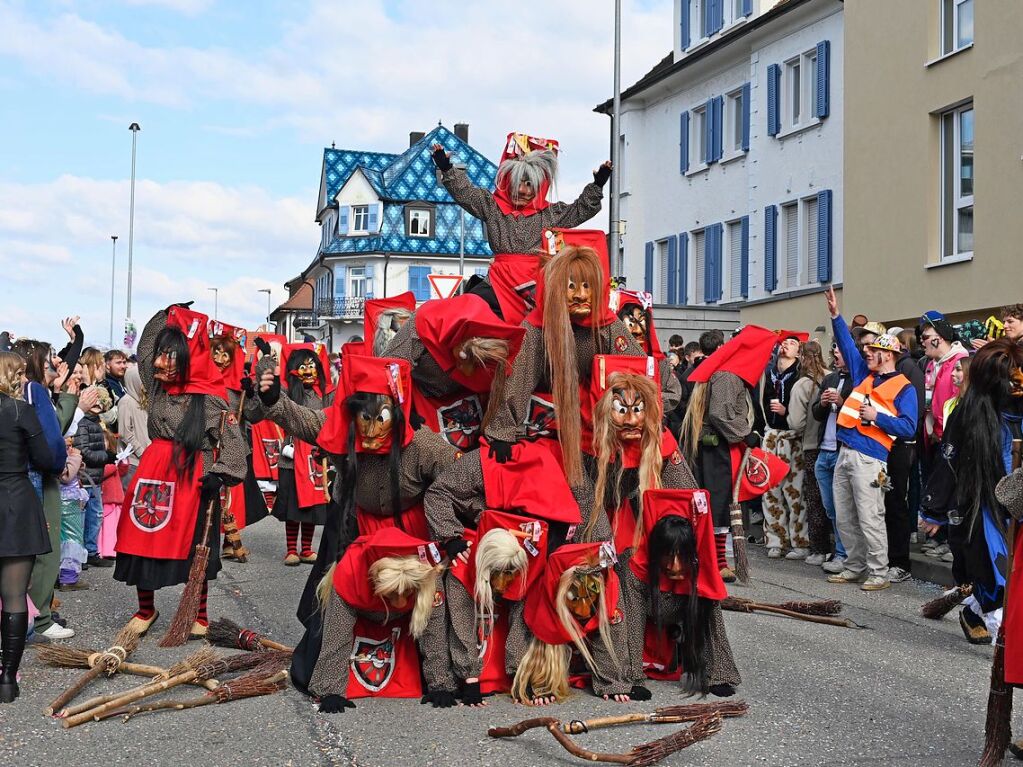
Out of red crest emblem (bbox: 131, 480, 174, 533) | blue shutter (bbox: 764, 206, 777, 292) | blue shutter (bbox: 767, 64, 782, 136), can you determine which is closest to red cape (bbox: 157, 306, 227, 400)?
red crest emblem (bbox: 131, 480, 174, 533)

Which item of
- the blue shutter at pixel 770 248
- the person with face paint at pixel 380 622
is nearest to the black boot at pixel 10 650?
the person with face paint at pixel 380 622

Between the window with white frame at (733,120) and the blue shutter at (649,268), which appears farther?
the blue shutter at (649,268)

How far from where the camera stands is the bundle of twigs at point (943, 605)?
830 centimetres

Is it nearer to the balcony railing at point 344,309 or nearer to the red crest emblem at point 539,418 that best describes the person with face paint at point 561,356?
the red crest emblem at point 539,418

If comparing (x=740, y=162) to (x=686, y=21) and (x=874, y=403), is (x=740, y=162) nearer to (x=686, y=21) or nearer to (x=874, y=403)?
(x=686, y=21)

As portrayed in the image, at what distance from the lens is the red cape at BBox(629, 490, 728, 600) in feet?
21.0

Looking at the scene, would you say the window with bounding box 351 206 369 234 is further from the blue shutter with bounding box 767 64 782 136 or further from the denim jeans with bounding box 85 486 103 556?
the denim jeans with bounding box 85 486 103 556

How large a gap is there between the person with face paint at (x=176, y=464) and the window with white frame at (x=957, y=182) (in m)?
13.3

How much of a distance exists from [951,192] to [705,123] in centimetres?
1001

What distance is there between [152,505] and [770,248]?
61.8 ft

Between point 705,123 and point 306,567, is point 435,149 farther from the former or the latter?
point 705,123

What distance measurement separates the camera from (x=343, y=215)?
222ft

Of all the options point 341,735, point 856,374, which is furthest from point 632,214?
point 341,735

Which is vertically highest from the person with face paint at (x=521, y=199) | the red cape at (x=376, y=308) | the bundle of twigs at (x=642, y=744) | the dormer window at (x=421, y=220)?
the dormer window at (x=421, y=220)
